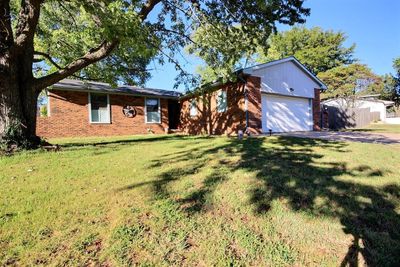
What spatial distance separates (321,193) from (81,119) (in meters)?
13.5

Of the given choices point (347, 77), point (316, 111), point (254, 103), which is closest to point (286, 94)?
point (254, 103)

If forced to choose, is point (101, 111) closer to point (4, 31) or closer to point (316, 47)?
point (4, 31)

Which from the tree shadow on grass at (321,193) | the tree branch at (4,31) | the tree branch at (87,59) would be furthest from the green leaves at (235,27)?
the tree branch at (4,31)

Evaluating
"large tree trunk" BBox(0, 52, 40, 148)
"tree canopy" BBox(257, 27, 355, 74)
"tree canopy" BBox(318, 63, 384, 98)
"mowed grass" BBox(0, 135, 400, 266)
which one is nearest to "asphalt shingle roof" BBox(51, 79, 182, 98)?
"large tree trunk" BBox(0, 52, 40, 148)

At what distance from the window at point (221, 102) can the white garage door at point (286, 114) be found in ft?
6.52

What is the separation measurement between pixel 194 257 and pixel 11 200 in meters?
2.96

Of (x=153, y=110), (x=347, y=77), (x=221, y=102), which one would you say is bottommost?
(x=153, y=110)

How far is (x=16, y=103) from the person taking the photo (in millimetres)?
6918

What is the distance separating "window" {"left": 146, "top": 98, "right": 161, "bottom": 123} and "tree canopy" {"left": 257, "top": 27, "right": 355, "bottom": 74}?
25803mm

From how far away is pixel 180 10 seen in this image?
9.45m

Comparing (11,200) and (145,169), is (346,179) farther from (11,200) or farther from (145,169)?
(11,200)

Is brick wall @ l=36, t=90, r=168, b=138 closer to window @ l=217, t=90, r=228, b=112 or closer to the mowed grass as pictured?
window @ l=217, t=90, r=228, b=112

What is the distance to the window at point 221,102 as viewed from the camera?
1346cm

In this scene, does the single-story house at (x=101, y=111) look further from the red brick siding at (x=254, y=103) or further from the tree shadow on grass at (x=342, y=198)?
the tree shadow on grass at (x=342, y=198)
